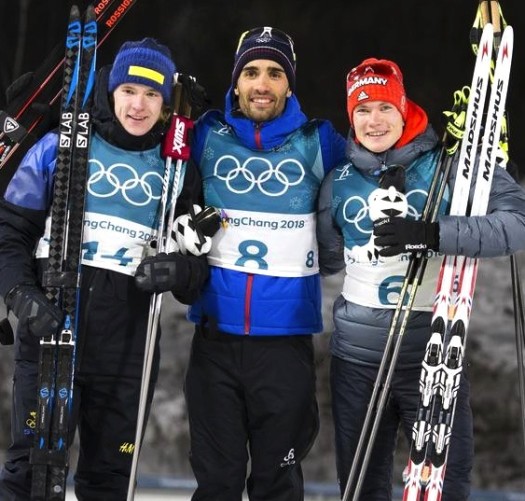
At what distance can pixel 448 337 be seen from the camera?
10.6ft

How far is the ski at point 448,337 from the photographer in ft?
10.4

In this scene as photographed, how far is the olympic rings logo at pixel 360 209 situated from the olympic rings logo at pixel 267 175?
0.56 ft

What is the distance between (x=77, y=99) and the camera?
328 centimetres

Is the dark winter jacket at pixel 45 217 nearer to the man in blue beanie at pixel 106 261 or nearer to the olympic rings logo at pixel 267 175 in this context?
the man in blue beanie at pixel 106 261

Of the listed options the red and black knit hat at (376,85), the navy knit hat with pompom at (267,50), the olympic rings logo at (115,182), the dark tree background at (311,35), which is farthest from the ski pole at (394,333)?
the dark tree background at (311,35)

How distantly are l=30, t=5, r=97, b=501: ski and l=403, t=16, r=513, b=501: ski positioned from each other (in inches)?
37.3

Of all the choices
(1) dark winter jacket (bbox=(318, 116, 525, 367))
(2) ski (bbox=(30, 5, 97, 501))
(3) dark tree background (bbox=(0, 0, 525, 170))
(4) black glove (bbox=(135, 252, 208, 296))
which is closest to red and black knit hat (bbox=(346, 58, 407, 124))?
(1) dark winter jacket (bbox=(318, 116, 525, 367))

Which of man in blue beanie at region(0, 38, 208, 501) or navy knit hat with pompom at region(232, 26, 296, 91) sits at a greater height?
navy knit hat with pompom at region(232, 26, 296, 91)

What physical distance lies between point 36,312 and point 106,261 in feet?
0.82

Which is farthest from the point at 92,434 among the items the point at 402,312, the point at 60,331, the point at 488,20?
the point at 488,20

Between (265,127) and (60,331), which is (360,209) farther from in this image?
(60,331)

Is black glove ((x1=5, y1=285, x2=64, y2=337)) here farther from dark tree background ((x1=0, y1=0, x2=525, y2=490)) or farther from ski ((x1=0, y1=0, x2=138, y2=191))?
dark tree background ((x1=0, y1=0, x2=525, y2=490))

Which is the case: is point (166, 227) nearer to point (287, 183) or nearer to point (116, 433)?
point (287, 183)

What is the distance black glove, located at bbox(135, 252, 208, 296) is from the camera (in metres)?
3.15
